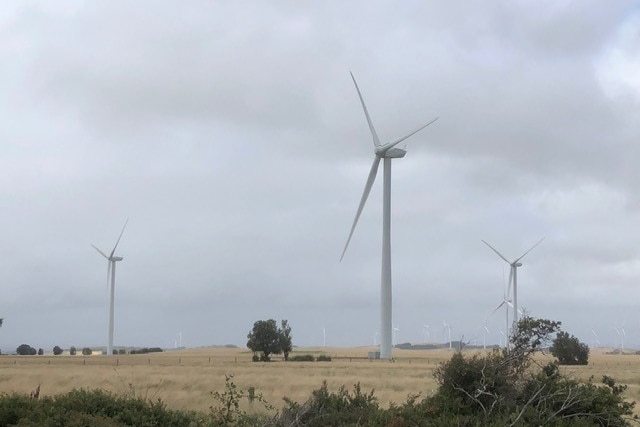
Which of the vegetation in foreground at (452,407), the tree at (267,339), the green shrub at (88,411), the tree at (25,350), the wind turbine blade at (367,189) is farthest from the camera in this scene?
the tree at (25,350)

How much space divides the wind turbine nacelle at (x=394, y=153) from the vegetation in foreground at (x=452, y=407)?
206 feet

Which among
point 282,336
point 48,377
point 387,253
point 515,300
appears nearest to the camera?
point 48,377

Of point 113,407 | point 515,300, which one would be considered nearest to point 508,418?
point 113,407

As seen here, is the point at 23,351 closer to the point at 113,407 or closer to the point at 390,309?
the point at 390,309

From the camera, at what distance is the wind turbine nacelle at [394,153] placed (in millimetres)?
80625

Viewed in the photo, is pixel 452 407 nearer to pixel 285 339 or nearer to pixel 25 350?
pixel 285 339

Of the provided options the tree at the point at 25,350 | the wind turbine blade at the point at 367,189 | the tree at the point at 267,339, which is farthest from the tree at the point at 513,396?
the tree at the point at 25,350

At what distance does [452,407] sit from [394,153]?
6585 cm

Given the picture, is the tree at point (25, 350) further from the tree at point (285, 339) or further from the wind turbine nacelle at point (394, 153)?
the wind turbine nacelle at point (394, 153)

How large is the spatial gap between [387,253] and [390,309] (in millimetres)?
6145

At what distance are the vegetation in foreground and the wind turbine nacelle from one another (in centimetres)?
6277

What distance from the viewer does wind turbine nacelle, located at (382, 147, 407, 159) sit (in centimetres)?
8062

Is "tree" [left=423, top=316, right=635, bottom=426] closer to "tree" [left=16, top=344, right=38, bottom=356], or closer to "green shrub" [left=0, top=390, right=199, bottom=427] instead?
"green shrub" [left=0, top=390, right=199, bottom=427]

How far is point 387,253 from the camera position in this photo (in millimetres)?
81562
